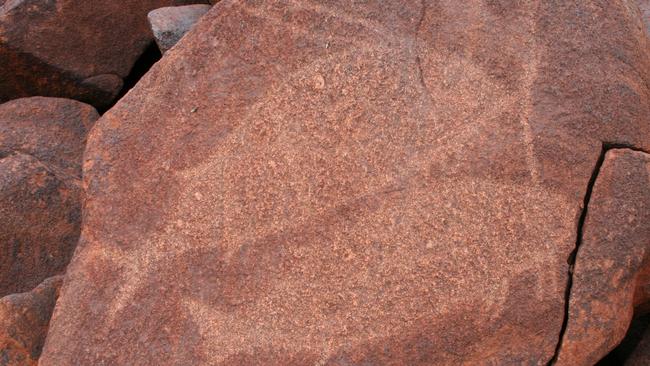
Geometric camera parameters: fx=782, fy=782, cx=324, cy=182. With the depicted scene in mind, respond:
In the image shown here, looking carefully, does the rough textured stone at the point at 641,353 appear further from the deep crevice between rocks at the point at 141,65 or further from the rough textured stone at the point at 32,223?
the deep crevice between rocks at the point at 141,65

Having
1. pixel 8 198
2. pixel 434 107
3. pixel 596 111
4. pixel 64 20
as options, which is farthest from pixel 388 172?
pixel 64 20

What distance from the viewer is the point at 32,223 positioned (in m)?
1.53

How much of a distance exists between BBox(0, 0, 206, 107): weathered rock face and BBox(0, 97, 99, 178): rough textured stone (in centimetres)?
10

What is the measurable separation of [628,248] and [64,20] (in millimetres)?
1307

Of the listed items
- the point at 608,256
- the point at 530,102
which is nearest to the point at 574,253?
the point at 608,256

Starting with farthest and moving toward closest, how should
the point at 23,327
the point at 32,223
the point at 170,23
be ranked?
the point at 170,23 → the point at 32,223 → the point at 23,327

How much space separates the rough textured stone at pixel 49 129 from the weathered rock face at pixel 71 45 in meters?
0.10

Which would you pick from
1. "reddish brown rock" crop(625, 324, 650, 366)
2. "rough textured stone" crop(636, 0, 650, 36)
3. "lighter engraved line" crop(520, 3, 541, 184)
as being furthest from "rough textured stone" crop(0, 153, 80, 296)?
"rough textured stone" crop(636, 0, 650, 36)

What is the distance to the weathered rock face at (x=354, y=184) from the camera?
1196mm

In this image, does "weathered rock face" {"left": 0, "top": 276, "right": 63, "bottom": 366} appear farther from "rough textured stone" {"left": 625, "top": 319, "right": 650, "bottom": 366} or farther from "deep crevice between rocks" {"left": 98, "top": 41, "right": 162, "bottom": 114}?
"rough textured stone" {"left": 625, "top": 319, "right": 650, "bottom": 366}

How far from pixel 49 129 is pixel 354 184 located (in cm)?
81

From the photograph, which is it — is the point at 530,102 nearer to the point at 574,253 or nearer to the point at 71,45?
the point at 574,253

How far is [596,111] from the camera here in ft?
4.01

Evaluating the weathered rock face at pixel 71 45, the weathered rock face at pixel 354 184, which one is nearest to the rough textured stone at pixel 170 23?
the weathered rock face at pixel 71 45
